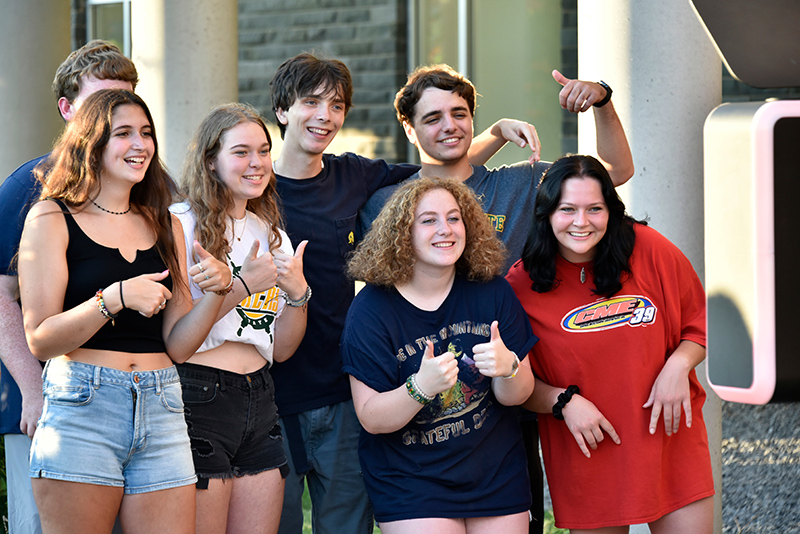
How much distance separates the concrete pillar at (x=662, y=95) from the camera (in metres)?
3.90

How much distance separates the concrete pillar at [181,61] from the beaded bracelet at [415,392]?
9.79ft

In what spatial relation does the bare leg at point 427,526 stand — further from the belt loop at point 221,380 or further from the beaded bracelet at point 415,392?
the belt loop at point 221,380

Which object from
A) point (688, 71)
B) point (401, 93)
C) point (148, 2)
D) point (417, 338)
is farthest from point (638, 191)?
point (148, 2)

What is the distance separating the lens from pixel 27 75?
5422mm

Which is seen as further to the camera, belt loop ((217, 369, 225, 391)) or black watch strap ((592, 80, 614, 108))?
black watch strap ((592, 80, 614, 108))

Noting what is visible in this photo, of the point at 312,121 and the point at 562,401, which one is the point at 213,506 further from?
the point at 312,121

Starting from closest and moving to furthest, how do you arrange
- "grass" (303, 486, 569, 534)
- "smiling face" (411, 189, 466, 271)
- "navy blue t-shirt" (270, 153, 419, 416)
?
"smiling face" (411, 189, 466, 271), "navy blue t-shirt" (270, 153, 419, 416), "grass" (303, 486, 569, 534)

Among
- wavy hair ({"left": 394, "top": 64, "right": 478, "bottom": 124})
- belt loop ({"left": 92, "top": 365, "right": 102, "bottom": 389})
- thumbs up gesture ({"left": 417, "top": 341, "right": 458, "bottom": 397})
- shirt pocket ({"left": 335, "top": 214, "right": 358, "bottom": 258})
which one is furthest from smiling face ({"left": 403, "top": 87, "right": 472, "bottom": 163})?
belt loop ({"left": 92, "top": 365, "right": 102, "bottom": 389})

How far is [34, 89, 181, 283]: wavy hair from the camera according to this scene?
2709mm

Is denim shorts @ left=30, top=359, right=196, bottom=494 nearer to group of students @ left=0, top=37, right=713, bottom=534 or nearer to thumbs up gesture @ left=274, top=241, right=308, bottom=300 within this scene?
group of students @ left=0, top=37, right=713, bottom=534

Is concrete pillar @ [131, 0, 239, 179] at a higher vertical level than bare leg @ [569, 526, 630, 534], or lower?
higher

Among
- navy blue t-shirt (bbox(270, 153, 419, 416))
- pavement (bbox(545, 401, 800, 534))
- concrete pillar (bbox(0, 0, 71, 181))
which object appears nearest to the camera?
navy blue t-shirt (bbox(270, 153, 419, 416))

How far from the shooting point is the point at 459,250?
3.11m

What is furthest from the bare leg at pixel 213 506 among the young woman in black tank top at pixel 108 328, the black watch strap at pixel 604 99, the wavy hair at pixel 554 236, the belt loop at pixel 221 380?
the black watch strap at pixel 604 99
